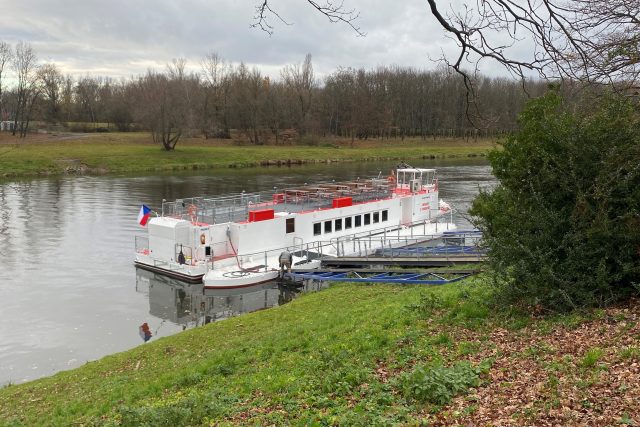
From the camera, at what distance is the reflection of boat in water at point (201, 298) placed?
77.7ft

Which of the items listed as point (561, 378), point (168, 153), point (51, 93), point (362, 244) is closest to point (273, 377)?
point (561, 378)

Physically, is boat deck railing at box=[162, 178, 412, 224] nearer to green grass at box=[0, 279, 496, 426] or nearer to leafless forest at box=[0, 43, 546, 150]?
green grass at box=[0, 279, 496, 426]

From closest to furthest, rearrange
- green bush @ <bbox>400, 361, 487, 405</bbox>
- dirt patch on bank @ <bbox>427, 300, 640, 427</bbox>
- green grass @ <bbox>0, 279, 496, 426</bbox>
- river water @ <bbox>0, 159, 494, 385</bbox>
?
dirt patch on bank @ <bbox>427, 300, 640, 427</bbox>, green bush @ <bbox>400, 361, 487, 405</bbox>, green grass @ <bbox>0, 279, 496, 426</bbox>, river water @ <bbox>0, 159, 494, 385</bbox>

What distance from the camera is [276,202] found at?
113 feet

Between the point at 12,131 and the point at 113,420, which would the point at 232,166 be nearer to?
the point at 12,131

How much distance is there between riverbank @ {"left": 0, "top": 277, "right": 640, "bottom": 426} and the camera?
7488 millimetres

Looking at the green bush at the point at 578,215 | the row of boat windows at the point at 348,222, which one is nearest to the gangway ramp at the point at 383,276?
the row of boat windows at the point at 348,222

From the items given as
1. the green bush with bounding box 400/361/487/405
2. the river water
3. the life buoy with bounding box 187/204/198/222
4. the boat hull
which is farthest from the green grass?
the life buoy with bounding box 187/204/198/222

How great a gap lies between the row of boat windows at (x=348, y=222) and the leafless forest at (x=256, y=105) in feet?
190

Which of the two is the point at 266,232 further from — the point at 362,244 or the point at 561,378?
the point at 561,378

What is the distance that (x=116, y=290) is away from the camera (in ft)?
86.2

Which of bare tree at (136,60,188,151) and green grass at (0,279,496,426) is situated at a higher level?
bare tree at (136,60,188,151)

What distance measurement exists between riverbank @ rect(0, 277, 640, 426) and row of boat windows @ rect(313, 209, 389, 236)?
54.4 feet

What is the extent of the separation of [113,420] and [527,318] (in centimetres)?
793
